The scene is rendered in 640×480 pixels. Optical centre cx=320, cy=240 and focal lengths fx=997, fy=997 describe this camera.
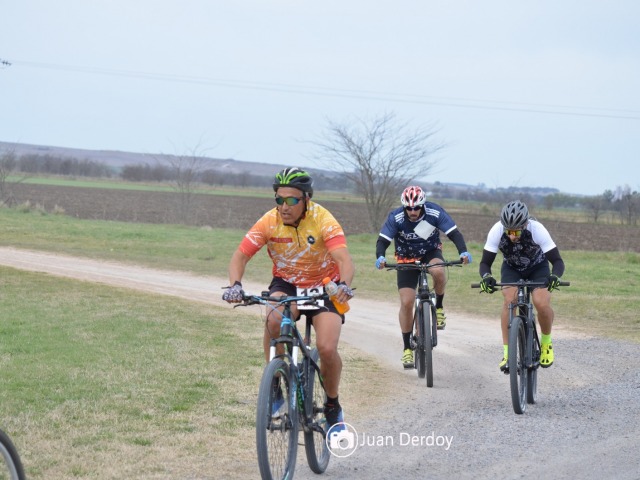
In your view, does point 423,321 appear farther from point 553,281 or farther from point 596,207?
point 596,207

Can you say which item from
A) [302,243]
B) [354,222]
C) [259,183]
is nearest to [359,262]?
[302,243]

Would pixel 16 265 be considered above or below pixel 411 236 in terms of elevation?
below

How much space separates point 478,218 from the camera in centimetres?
6150

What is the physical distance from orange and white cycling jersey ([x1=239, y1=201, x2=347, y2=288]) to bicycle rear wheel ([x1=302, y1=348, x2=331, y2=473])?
21.4 inches

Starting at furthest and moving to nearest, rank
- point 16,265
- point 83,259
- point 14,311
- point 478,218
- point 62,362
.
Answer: point 478,218 → point 83,259 → point 16,265 → point 14,311 → point 62,362

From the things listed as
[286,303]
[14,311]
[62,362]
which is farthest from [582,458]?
[14,311]

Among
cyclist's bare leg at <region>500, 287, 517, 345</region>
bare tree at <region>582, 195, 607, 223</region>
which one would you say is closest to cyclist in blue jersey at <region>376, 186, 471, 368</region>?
cyclist's bare leg at <region>500, 287, 517, 345</region>

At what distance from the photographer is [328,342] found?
666 centimetres

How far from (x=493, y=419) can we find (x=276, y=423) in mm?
3061

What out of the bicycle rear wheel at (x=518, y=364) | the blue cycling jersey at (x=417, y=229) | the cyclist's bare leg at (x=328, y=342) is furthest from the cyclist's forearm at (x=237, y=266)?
the blue cycling jersey at (x=417, y=229)

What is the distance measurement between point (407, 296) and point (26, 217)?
94.1ft

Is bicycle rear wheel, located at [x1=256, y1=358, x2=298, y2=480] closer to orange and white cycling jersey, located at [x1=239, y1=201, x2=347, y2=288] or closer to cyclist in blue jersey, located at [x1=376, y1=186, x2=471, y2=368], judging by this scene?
orange and white cycling jersey, located at [x1=239, y1=201, x2=347, y2=288]

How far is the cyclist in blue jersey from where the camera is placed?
10805 mm

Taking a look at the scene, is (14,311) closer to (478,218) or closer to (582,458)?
(582,458)
